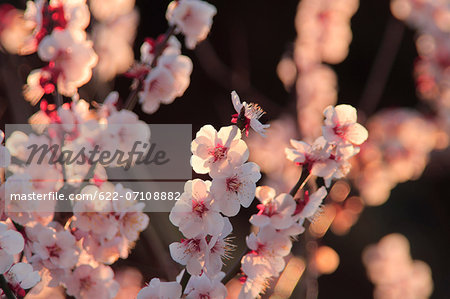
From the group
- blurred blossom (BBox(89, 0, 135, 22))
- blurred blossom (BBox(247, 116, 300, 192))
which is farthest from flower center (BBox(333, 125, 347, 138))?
blurred blossom (BBox(247, 116, 300, 192))

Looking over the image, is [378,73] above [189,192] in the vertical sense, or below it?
below

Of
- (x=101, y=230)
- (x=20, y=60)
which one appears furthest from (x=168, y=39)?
(x=20, y=60)

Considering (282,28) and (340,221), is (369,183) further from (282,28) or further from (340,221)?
(282,28)

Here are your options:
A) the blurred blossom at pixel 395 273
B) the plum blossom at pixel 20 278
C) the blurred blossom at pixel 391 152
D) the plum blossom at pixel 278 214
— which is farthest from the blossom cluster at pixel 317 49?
the plum blossom at pixel 20 278

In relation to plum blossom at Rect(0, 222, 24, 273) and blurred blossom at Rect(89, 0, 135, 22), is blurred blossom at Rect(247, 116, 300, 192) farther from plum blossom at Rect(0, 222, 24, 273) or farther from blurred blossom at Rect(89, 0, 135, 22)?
plum blossom at Rect(0, 222, 24, 273)

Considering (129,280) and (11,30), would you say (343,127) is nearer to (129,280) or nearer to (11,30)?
(11,30)

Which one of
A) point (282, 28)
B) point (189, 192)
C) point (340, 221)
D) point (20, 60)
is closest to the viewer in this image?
point (189, 192)
